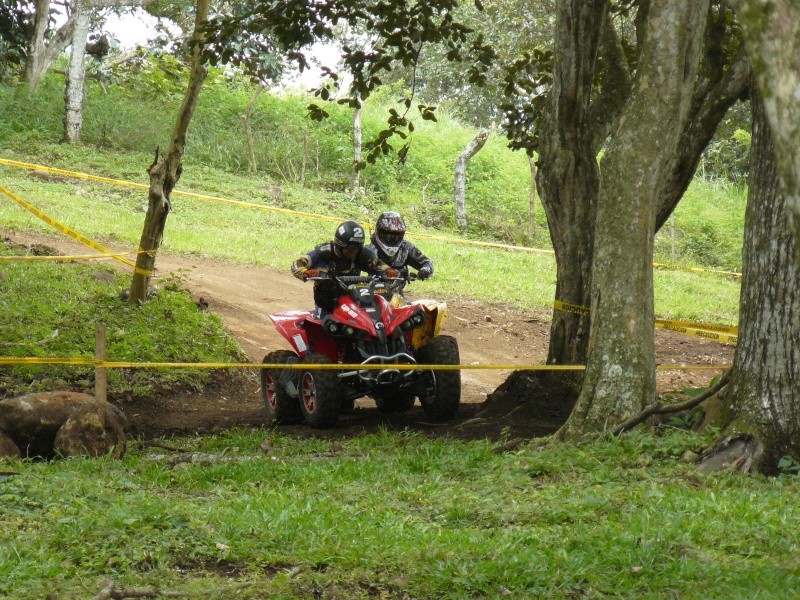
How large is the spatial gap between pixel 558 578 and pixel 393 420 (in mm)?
4940

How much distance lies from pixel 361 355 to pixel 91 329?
3525mm

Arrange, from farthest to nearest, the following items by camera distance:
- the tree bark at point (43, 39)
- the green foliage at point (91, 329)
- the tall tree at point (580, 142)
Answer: the tree bark at point (43, 39)
the green foliage at point (91, 329)
the tall tree at point (580, 142)

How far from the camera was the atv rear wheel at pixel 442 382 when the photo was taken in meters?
9.06

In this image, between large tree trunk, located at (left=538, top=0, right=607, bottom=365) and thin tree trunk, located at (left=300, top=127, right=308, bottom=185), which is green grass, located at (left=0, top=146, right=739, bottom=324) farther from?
large tree trunk, located at (left=538, top=0, right=607, bottom=365)

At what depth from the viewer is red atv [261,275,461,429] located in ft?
29.3

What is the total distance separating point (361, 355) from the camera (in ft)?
29.7

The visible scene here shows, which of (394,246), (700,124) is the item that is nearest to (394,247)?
(394,246)

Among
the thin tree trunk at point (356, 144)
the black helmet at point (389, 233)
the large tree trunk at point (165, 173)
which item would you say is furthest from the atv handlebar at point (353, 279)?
the thin tree trunk at point (356, 144)

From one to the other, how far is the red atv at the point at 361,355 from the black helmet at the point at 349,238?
0.90ft

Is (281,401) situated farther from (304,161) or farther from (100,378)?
(304,161)

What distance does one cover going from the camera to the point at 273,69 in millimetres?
23844

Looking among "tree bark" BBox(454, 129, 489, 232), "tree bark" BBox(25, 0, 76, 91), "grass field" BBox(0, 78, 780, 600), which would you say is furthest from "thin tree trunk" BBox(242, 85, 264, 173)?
"grass field" BBox(0, 78, 780, 600)

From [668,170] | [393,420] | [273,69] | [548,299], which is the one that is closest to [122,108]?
[273,69]

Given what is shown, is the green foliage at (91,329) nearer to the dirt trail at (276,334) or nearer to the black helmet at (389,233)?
the dirt trail at (276,334)
